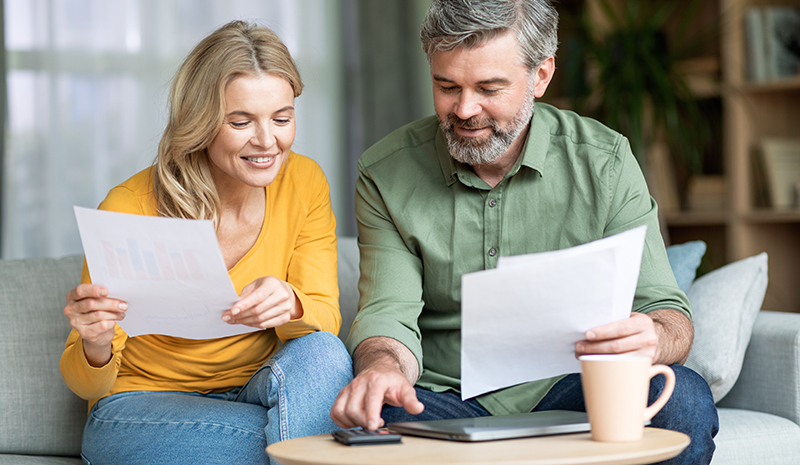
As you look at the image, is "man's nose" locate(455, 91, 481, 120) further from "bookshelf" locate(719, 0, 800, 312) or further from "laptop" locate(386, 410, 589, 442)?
"bookshelf" locate(719, 0, 800, 312)

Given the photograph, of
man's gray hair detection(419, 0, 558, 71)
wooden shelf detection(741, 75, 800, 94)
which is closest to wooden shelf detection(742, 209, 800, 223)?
wooden shelf detection(741, 75, 800, 94)

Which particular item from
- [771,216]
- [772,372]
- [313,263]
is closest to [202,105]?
[313,263]

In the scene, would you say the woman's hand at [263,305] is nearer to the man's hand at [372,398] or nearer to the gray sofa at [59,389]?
the man's hand at [372,398]

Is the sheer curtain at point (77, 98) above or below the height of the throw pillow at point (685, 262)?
above

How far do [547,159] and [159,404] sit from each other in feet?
2.47

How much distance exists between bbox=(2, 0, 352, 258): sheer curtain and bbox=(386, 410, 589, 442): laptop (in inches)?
70.2

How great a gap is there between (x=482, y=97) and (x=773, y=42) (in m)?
1.86

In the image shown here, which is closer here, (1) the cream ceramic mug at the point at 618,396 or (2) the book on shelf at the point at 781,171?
(1) the cream ceramic mug at the point at 618,396

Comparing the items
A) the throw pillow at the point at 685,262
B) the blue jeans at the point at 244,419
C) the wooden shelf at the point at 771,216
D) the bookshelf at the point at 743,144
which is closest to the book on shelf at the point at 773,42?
the bookshelf at the point at 743,144

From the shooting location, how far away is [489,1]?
1.22 meters

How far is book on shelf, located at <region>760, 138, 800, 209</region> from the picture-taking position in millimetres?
2645

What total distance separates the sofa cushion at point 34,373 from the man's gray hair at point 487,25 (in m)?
0.88

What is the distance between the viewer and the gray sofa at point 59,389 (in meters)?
1.37

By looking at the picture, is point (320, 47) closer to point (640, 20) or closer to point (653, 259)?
point (640, 20)
